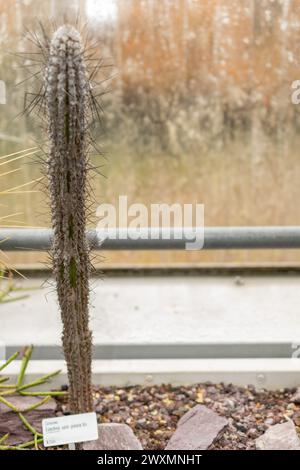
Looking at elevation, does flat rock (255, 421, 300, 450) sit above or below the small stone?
below

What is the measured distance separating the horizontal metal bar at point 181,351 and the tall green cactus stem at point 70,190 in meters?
0.32

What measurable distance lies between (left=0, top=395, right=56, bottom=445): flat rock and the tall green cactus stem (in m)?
0.15

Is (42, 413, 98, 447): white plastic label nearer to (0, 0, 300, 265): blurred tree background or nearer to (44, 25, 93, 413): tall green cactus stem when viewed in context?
(44, 25, 93, 413): tall green cactus stem

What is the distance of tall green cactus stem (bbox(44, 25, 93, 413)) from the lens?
0.86 metres

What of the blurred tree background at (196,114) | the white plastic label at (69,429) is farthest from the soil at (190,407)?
the blurred tree background at (196,114)

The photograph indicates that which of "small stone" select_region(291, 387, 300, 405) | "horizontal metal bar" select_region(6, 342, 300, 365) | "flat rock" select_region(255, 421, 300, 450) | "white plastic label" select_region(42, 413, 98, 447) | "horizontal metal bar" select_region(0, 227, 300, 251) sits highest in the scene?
"horizontal metal bar" select_region(0, 227, 300, 251)

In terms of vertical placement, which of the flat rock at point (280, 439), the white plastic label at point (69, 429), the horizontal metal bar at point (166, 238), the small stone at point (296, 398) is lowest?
the flat rock at point (280, 439)

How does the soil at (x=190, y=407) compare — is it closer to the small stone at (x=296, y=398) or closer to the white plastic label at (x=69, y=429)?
the small stone at (x=296, y=398)

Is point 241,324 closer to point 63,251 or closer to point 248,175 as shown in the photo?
point 248,175

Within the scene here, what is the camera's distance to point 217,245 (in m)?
1.20

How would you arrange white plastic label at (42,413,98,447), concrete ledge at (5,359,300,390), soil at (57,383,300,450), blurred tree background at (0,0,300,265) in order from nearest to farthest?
white plastic label at (42,413,98,447), soil at (57,383,300,450), concrete ledge at (5,359,300,390), blurred tree background at (0,0,300,265)

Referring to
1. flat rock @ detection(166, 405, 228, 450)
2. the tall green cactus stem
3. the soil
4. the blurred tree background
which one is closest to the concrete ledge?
the soil

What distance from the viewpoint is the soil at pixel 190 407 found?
112cm

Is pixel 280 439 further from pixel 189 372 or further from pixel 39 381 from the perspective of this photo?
pixel 39 381
